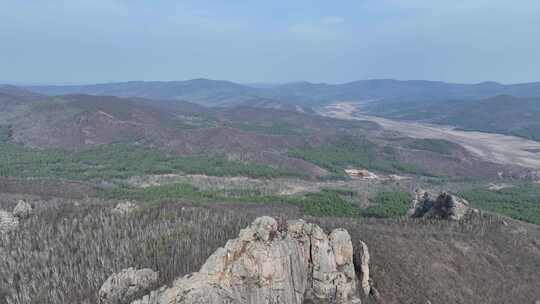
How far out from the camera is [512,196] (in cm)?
11962

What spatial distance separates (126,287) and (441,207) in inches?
2299

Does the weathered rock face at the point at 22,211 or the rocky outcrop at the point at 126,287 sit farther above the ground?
the rocky outcrop at the point at 126,287

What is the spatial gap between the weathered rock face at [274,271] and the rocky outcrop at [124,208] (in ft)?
101

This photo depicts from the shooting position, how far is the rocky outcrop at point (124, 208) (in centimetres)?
6400

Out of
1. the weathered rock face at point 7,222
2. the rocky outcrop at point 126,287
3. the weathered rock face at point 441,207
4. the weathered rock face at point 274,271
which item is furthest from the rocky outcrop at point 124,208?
the weathered rock face at point 441,207

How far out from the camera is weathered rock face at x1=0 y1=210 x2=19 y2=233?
60.2m

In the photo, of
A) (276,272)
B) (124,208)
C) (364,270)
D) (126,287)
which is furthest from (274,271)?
(124,208)

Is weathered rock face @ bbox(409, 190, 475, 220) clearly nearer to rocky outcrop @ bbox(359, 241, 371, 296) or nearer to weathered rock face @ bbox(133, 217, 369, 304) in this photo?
rocky outcrop @ bbox(359, 241, 371, 296)

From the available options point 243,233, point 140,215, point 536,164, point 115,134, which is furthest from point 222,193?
point 536,164

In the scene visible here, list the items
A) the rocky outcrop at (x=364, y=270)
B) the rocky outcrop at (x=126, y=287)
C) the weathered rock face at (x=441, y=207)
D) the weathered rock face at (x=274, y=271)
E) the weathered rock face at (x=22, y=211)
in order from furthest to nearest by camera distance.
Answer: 1. the weathered rock face at (x=441, y=207)
2. the weathered rock face at (x=22, y=211)
3. the rocky outcrop at (x=364, y=270)
4. the rocky outcrop at (x=126, y=287)
5. the weathered rock face at (x=274, y=271)

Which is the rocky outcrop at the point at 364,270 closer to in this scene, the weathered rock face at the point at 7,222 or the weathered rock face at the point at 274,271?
the weathered rock face at the point at 274,271

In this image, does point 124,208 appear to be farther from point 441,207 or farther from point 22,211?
point 441,207

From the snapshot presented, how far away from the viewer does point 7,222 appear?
61.2 meters

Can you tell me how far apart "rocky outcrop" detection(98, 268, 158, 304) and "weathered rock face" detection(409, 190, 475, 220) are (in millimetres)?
54536
